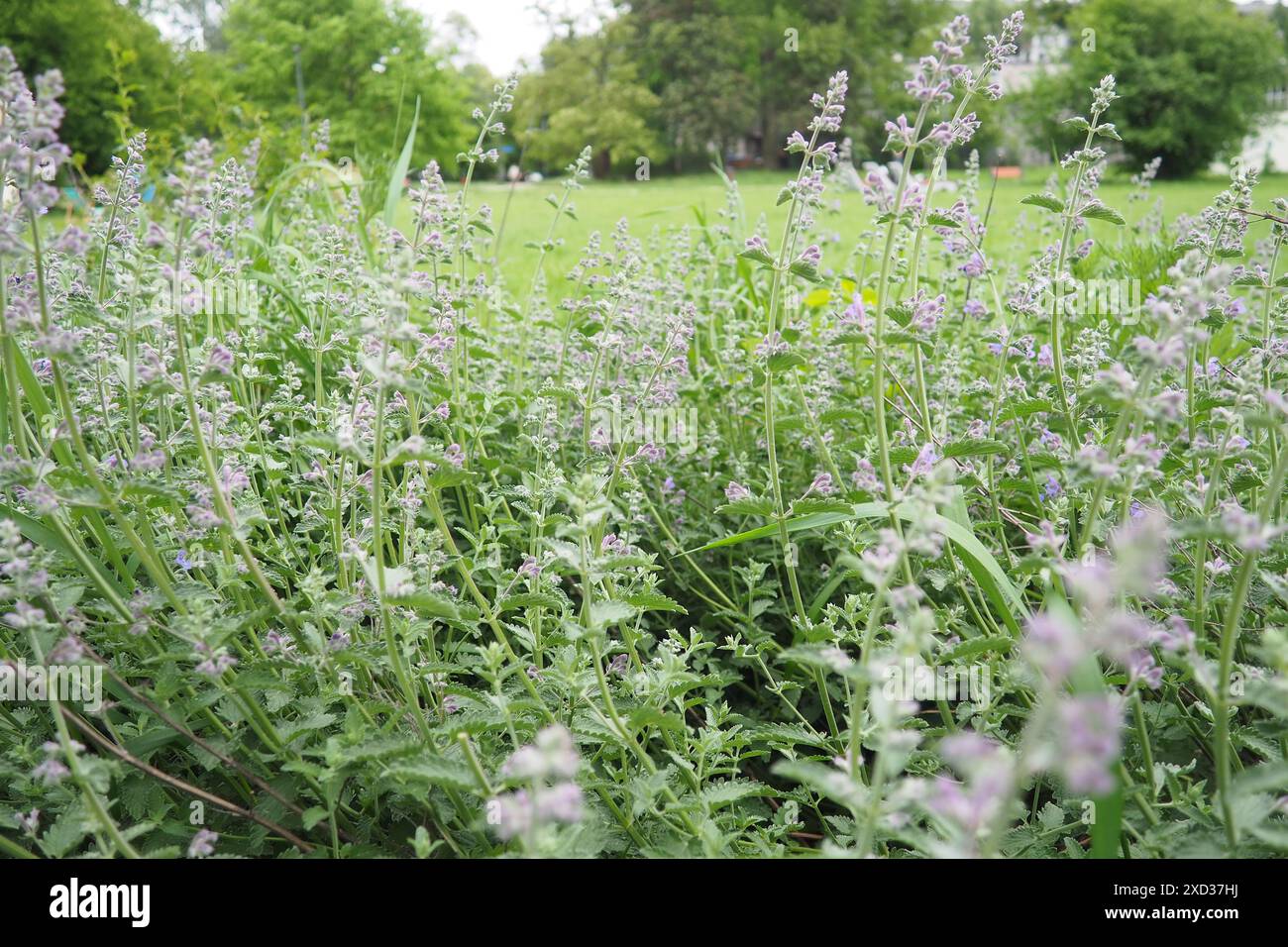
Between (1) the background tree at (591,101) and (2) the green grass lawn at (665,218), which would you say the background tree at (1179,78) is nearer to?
(2) the green grass lawn at (665,218)

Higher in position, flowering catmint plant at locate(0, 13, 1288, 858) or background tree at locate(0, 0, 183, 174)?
background tree at locate(0, 0, 183, 174)

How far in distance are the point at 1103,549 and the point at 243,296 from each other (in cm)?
322

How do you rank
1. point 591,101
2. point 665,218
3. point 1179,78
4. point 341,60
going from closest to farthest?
1. point 665,218
2. point 341,60
3. point 1179,78
4. point 591,101

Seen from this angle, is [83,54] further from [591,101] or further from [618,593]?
[618,593]

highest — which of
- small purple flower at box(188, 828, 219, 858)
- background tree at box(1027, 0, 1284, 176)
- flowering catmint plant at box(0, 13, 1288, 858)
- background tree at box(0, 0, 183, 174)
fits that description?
background tree at box(1027, 0, 1284, 176)

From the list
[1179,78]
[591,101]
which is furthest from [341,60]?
[1179,78]

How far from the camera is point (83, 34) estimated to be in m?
25.4

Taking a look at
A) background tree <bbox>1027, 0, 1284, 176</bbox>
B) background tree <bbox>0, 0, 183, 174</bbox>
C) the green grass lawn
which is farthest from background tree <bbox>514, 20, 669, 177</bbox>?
background tree <bbox>1027, 0, 1284, 176</bbox>

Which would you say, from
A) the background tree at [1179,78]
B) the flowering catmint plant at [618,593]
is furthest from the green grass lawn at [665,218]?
the background tree at [1179,78]

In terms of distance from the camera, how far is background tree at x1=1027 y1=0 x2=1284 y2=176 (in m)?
34.6

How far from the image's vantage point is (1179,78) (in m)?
34.6

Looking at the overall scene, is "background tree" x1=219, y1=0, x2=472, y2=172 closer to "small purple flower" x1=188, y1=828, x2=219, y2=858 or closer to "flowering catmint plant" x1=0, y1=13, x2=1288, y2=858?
"flowering catmint plant" x1=0, y1=13, x2=1288, y2=858
